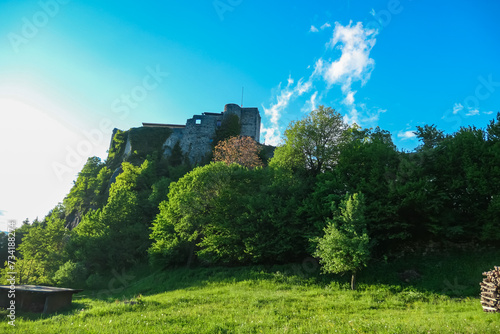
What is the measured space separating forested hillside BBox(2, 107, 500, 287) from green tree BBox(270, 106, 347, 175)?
0.41 feet

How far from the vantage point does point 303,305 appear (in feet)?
49.4

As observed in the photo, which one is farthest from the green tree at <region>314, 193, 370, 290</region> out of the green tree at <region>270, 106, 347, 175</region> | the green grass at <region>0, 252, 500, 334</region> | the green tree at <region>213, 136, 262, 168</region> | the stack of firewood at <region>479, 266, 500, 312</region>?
the green tree at <region>213, 136, 262, 168</region>

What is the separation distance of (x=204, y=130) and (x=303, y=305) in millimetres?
49728

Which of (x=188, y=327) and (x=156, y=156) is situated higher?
(x=156, y=156)

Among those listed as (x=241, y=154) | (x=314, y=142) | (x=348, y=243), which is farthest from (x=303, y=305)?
(x=241, y=154)

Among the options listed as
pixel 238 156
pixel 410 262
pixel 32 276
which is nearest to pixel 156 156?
pixel 238 156

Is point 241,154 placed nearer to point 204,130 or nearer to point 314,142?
point 314,142

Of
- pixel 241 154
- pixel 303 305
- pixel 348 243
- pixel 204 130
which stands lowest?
pixel 303 305

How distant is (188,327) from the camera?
11.1 meters

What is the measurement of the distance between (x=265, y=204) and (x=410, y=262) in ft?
42.3

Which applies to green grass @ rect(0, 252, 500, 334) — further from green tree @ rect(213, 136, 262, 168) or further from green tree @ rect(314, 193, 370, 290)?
green tree @ rect(213, 136, 262, 168)

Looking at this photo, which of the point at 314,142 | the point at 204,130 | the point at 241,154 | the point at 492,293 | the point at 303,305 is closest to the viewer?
the point at 492,293

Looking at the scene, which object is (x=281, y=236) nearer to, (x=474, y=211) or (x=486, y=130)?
(x=474, y=211)

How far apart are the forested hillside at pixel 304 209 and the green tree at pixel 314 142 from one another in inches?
5.0
